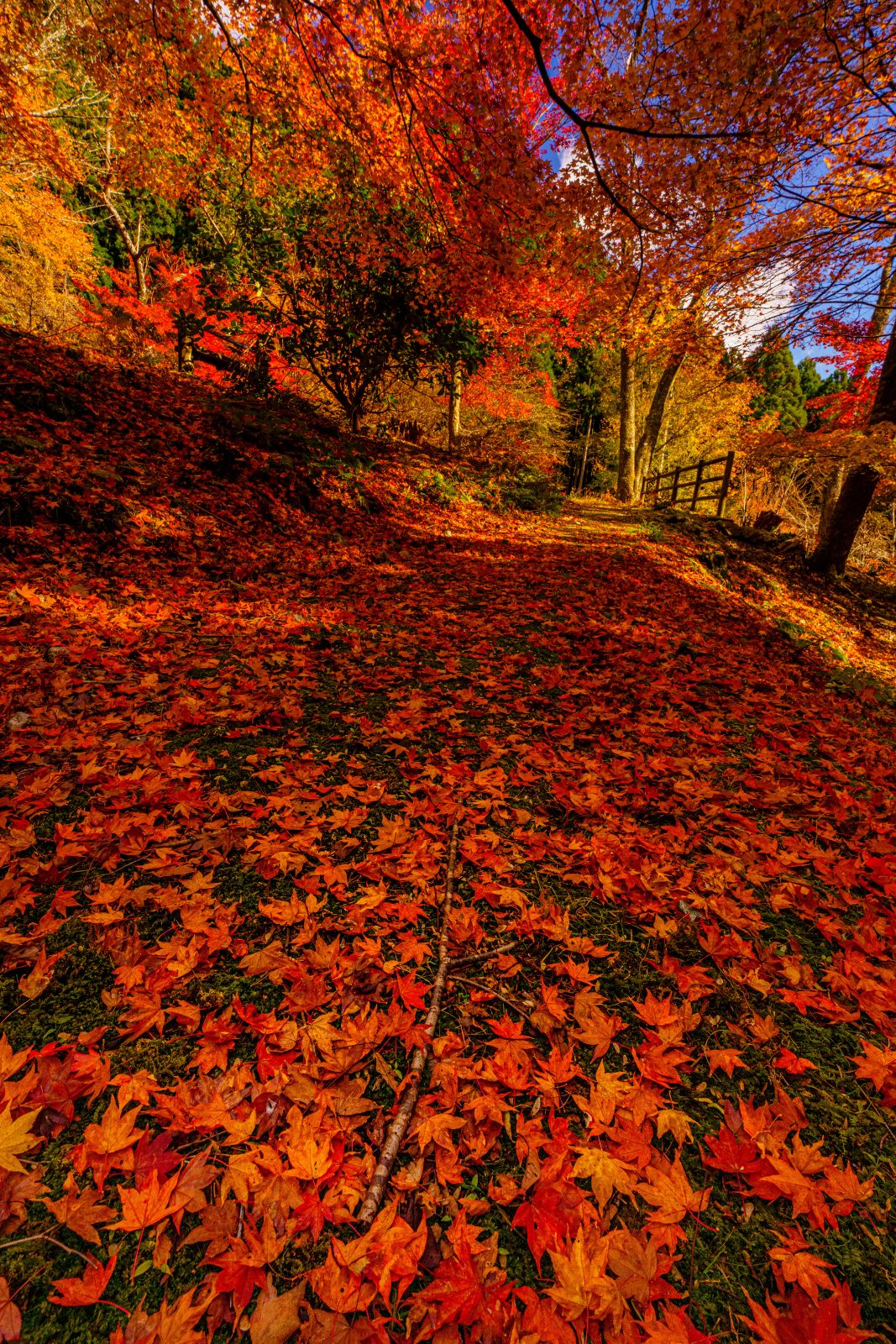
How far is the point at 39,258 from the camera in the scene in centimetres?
1620

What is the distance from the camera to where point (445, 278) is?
9180 millimetres

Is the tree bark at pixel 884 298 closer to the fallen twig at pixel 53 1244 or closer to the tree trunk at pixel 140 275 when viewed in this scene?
the fallen twig at pixel 53 1244

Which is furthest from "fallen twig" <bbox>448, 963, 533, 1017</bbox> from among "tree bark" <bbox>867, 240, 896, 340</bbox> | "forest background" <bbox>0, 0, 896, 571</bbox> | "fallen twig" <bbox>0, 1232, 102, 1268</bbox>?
"tree bark" <bbox>867, 240, 896, 340</bbox>

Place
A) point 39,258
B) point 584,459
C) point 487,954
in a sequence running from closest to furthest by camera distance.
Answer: point 487,954
point 39,258
point 584,459

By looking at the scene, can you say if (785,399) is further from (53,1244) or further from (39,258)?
(53,1244)

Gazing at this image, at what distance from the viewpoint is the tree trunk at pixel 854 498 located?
25.7 feet

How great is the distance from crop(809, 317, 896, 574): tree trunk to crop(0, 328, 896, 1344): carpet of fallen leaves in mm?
6280

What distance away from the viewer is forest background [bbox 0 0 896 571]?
18.1 feet

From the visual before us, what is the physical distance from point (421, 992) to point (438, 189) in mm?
10446

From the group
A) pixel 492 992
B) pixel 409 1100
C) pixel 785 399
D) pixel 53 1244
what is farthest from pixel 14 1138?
pixel 785 399

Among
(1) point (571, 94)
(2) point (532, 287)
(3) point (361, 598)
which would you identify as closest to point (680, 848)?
(3) point (361, 598)

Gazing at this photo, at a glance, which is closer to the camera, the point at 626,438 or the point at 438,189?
the point at 438,189

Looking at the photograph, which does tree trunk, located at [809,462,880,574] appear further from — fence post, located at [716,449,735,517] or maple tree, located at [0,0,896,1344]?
fence post, located at [716,449,735,517]

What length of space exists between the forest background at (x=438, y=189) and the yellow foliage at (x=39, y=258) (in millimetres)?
86
